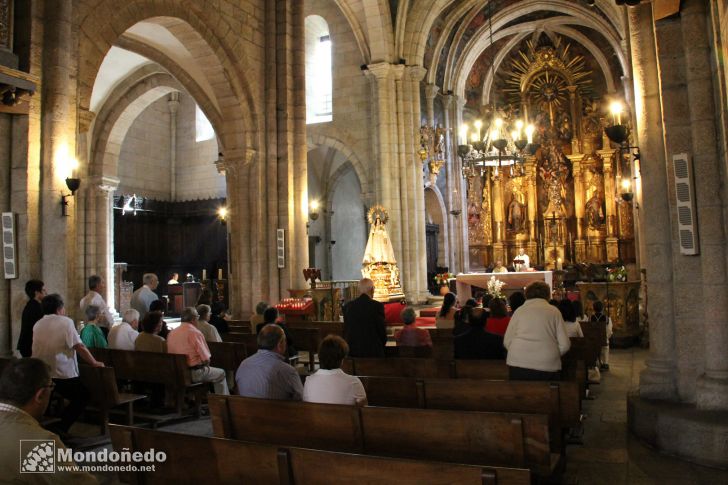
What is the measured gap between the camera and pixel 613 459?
4660mm

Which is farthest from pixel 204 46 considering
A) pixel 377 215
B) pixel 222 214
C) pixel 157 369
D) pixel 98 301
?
pixel 222 214

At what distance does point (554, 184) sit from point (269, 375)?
24.0 metres

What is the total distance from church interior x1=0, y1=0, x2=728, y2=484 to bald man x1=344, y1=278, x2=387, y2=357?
17.1 inches

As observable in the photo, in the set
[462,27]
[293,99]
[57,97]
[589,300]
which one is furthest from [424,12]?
[57,97]

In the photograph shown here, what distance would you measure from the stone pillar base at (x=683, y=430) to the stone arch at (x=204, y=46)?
925cm

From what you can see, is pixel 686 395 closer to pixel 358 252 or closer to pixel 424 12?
pixel 424 12

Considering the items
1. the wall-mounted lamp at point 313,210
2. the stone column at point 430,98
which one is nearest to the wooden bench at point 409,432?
the wall-mounted lamp at point 313,210

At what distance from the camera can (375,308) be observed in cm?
583

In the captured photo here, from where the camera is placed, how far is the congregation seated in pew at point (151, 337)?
21.4 feet

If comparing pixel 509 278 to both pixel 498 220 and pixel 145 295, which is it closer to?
pixel 145 295

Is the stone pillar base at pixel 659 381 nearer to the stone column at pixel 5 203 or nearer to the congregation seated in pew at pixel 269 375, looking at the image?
the congregation seated in pew at pixel 269 375

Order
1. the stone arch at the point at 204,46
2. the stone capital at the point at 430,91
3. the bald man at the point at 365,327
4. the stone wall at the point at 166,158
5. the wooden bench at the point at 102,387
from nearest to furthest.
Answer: the wooden bench at the point at 102,387, the bald man at the point at 365,327, the stone arch at the point at 204,46, the stone capital at the point at 430,91, the stone wall at the point at 166,158

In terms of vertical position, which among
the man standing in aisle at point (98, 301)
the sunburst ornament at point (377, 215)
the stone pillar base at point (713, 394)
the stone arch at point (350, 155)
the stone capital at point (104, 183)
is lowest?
the stone pillar base at point (713, 394)

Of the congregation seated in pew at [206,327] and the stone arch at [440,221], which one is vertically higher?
the stone arch at [440,221]
